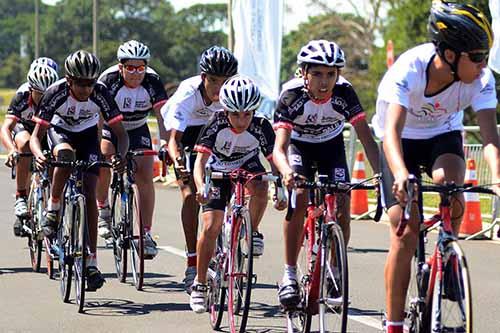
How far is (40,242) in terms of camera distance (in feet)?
39.5

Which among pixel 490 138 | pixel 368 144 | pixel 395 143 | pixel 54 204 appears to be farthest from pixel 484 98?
pixel 54 204

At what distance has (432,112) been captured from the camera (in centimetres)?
688

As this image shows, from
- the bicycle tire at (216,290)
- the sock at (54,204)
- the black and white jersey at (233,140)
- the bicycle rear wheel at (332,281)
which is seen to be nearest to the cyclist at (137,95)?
the sock at (54,204)

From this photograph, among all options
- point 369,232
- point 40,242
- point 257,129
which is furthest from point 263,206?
point 369,232

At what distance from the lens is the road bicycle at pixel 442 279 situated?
20.1 ft

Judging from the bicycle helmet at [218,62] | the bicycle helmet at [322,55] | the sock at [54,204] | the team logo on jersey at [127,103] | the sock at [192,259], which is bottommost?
the sock at [192,259]

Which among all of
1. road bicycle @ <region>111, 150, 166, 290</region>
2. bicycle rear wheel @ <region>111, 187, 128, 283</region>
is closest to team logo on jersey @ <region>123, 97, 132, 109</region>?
road bicycle @ <region>111, 150, 166, 290</region>

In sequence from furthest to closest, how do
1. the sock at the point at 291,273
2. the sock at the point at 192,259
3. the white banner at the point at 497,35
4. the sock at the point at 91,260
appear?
the white banner at the point at 497,35
the sock at the point at 192,259
the sock at the point at 91,260
the sock at the point at 291,273

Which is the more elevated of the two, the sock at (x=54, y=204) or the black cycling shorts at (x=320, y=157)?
the black cycling shorts at (x=320, y=157)

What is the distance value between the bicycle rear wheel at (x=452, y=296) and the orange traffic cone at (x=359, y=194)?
11.0 m

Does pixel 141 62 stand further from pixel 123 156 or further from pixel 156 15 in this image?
pixel 156 15

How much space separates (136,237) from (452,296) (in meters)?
5.34

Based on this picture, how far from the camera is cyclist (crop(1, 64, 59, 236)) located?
12.4 metres

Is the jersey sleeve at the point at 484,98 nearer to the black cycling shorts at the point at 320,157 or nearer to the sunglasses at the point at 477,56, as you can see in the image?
the sunglasses at the point at 477,56
